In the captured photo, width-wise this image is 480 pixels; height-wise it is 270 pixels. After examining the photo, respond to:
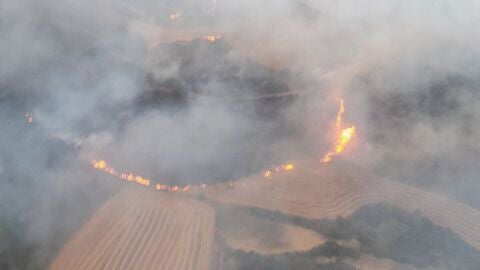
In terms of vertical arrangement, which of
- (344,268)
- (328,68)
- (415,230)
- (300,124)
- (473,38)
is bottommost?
(344,268)

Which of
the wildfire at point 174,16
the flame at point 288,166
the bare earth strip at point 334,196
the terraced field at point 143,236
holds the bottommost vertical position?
the terraced field at point 143,236

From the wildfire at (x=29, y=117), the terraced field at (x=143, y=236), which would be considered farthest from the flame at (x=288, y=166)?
the wildfire at (x=29, y=117)

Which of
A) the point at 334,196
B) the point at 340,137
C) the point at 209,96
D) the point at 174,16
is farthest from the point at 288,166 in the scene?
the point at 174,16

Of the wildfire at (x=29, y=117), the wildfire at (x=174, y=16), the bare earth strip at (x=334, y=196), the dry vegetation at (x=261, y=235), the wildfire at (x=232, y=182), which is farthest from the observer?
the wildfire at (x=174, y=16)

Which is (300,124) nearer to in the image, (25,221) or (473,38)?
(25,221)

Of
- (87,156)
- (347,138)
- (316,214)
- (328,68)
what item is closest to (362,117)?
(347,138)

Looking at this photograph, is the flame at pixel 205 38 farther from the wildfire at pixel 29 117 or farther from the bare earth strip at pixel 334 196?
the bare earth strip at pixel 334 196
